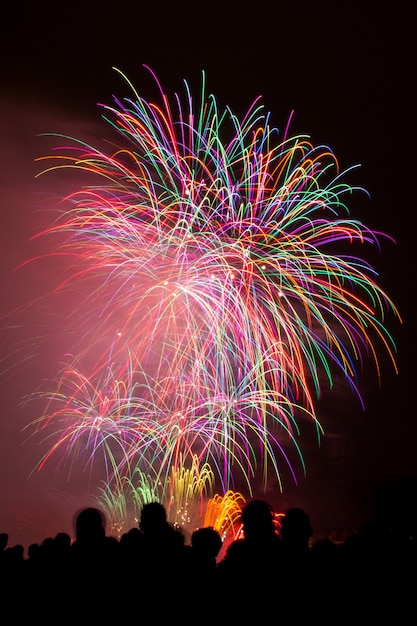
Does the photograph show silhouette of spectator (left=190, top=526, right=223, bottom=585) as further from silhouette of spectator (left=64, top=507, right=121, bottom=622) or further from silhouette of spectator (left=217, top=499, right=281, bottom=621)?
silhouette of spectator (left=64, top=507, right=121, bottom=622)

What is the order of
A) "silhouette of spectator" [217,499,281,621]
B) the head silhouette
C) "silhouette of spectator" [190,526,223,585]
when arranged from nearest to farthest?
"silhouette of spectator" [217,499,281,621], "silhouette of spectator" [190,526,223,585], the head silhouette

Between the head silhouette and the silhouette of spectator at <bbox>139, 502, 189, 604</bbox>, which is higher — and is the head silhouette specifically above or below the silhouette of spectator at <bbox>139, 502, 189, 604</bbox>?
above

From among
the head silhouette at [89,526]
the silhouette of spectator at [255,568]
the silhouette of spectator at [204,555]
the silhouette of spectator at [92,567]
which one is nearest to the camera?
the silhouette of spectator at [255,568]

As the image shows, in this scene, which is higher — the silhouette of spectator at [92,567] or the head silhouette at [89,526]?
the head silhouette at [89,526]

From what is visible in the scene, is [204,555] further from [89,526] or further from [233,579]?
[89,526]

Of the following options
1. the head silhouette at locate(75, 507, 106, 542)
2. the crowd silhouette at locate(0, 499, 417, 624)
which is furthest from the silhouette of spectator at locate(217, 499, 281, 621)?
the head silhouette at locate(75, 507, 106, 542)

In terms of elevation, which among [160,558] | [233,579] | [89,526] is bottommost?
[233,579]

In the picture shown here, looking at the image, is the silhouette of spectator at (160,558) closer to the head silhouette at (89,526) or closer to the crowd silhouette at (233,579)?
the crowd silhouette at (233,579)

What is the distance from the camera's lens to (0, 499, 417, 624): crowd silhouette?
446 centimetres

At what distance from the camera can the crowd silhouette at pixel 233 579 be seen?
14.6 ft

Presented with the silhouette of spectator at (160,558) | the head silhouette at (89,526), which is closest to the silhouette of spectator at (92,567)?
the head silhouette at (89,526)

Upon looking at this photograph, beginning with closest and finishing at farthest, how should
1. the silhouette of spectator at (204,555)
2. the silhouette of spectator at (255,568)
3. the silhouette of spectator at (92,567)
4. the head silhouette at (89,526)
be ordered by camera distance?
the silhouette of spectator at (255,568)
the silhouette of spectator at (92,567)
the silhouette of spectator at (204,555)
the head silhouette at (89,526)

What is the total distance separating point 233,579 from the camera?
459cm

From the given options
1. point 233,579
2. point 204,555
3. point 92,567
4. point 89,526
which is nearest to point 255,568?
point 233,579
